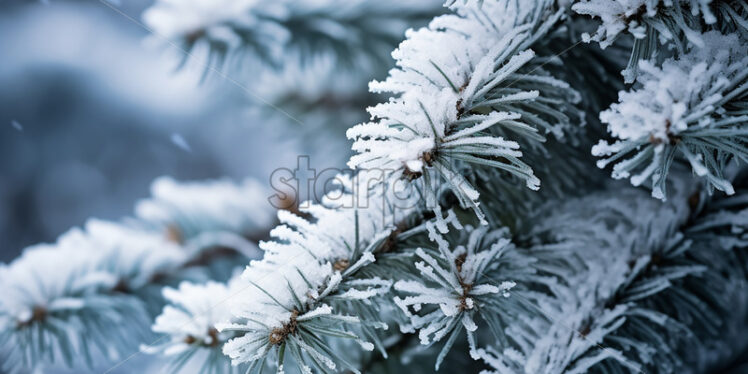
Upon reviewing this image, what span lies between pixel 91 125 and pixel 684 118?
7.53ft

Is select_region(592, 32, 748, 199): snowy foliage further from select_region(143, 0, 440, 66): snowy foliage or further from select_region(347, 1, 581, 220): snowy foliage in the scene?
select_region(143, 0, 440, 66): snowy foliage

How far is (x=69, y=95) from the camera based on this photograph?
81.0 inches

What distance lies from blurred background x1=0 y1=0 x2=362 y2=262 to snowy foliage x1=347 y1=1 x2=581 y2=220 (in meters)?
1.33

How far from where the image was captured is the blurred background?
2051 mm

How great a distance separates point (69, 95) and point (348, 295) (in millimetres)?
2058

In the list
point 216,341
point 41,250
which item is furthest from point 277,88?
point 216,341

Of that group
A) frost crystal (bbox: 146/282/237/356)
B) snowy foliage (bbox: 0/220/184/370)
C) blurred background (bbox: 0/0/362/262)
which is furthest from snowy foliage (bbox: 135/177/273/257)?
blurred background (bbox: 0/0/362/262)

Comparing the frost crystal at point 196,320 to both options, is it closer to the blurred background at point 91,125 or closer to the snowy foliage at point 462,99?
the snowy foliage at point 462,99

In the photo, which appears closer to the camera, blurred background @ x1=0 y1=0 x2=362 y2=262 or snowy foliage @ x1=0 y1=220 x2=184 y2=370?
snowy foliage @ x1=0 y1=220 x2=184 y2=370

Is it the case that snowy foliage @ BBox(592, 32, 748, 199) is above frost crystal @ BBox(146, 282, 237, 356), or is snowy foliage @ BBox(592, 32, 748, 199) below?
below

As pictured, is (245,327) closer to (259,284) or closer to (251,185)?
(259,284)

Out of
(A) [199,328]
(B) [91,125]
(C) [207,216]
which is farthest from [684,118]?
(B) [91,125]

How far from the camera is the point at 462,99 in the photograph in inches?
15.9

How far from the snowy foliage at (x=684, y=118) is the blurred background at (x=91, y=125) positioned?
4.76ft
